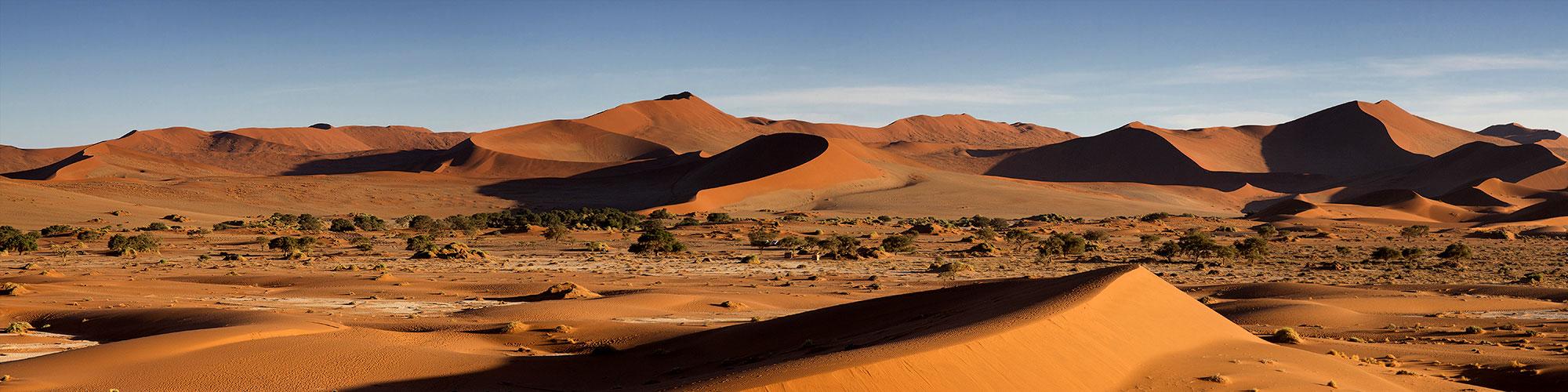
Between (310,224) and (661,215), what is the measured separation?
58.5 feet

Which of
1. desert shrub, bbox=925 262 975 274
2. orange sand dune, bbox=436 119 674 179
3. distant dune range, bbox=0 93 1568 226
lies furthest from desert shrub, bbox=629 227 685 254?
orange sand dune, bbox=436 119 674 179

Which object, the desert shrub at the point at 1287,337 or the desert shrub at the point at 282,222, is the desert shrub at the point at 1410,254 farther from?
the desert shrub at the point at 282,222

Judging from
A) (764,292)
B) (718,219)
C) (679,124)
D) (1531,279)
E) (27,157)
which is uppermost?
(679,124)

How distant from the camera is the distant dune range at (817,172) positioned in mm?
73812

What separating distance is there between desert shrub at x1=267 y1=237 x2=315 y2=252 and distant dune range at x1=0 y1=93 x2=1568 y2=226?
2282 centimetres

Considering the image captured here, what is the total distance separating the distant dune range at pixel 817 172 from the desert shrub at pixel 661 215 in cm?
420

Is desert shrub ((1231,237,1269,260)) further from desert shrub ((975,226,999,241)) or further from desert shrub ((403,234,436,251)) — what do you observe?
desert shrub ((403,234,436,251))

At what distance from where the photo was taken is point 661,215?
205 feet

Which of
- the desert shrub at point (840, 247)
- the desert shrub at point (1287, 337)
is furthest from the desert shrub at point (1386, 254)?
the desert shrub at point (1287, 337)

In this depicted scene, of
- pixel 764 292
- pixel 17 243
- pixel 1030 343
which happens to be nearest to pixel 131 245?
pixel 17 243

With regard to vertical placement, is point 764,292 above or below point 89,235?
below

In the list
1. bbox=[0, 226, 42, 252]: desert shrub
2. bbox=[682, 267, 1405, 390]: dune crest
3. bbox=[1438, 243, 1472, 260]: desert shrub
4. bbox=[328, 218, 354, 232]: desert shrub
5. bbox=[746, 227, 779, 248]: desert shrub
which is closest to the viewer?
bbox=[682, 267, 1405, 390]: dune crest

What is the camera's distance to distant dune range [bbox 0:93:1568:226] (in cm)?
7381

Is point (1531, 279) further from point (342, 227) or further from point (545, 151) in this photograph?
point (545, 151)
